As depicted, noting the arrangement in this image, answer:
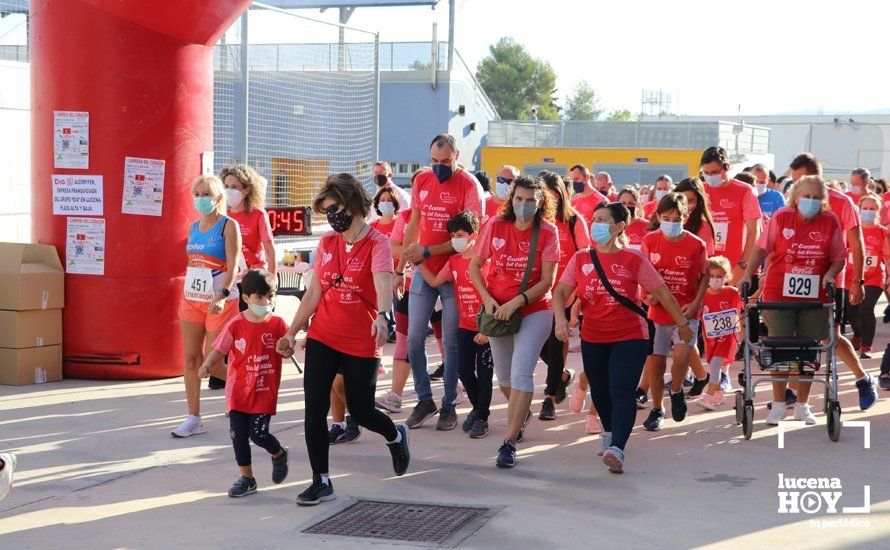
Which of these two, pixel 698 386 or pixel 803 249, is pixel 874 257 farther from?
pixel 803 249

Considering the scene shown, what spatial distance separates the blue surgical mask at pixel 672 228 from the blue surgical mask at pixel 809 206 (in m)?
0.86

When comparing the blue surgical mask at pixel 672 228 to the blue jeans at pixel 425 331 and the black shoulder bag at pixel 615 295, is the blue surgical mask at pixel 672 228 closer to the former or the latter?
the black shoulder bag at pixel 615 295

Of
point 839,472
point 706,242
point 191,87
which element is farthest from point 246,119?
point 839,472

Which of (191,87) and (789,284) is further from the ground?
(191,87)

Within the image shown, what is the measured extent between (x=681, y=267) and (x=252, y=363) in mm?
3391

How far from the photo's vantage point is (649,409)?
9.05m

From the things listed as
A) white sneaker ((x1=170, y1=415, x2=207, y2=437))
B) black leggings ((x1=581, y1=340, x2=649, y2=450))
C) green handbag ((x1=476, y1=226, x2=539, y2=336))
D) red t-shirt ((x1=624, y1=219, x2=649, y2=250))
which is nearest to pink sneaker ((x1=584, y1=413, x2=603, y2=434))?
black leggings ((x1=581, y1=340, x2=649, y2=450))

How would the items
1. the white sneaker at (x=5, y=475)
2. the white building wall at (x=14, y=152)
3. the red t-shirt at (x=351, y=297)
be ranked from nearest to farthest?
the white sneaker at (x=5, y=475), the red t-shirt at (x=351, y=297), the white building wall at (x=14, y=152)

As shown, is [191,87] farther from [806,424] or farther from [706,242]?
[806,424]

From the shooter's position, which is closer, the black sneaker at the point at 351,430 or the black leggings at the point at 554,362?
the black sneaker at the point at 351,430

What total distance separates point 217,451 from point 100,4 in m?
4.32

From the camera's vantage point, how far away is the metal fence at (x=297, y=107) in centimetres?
1406

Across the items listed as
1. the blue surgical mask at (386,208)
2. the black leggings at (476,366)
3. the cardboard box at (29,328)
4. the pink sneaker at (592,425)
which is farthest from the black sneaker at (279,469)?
the blue surgical mask at (386,208)

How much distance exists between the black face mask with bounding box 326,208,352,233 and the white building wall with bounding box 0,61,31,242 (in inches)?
298
